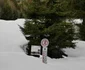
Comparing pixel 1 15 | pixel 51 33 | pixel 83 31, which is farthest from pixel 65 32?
pixel 1 15

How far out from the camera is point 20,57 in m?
13.8

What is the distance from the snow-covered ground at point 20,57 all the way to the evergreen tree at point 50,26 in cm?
85

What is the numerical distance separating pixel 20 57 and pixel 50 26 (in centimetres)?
751

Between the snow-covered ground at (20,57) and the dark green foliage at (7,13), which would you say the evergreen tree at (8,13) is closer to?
the dark green foliage at (7,13)

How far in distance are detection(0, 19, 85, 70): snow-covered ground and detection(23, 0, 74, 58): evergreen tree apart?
852 millimetres

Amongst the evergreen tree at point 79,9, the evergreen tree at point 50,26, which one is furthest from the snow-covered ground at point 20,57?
the evergreen tree at point 79,9

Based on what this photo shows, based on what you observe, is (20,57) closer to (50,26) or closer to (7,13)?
(50,26)

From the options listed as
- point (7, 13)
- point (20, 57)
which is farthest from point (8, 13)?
point (20, 57)

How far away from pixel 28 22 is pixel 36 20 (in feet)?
1.93

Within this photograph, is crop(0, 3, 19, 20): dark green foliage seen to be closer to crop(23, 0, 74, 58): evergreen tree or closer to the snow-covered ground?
the snow-covered ground

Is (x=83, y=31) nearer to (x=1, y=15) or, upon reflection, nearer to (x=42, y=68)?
(x=1, y=15)

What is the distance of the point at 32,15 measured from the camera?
21359mm

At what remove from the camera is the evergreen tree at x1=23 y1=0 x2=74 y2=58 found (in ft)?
68.0

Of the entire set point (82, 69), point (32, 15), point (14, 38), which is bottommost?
point (82, 69)
